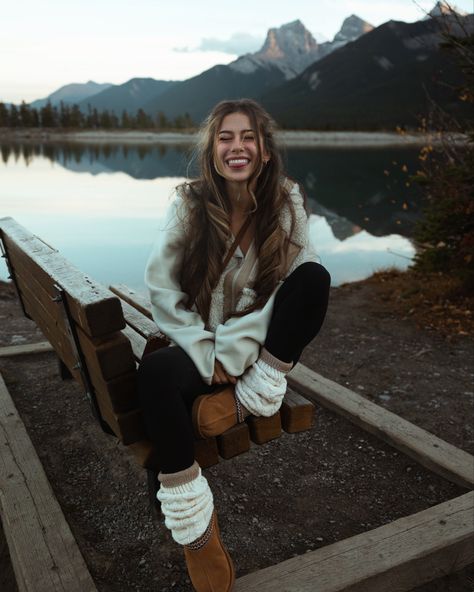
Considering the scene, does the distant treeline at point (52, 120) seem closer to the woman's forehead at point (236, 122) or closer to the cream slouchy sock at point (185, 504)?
the woman's forehead at point (236, 122)

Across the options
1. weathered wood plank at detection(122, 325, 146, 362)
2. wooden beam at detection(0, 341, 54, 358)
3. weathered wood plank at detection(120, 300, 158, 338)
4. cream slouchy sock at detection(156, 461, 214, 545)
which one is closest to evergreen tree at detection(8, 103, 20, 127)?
wooden beam at detection(0, 341, 54, 358)

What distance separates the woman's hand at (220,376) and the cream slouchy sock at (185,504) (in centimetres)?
34

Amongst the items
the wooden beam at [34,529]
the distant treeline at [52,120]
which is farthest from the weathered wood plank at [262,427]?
the distant treeline at [52,120]

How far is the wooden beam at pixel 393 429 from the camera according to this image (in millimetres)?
2898

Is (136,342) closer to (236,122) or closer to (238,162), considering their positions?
(238,162)

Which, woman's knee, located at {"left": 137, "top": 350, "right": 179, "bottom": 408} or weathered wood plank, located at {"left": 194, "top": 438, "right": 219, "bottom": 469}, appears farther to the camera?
weathered wood plank, located at {"left": 194, "top": 438, "right": 219, "bottom": 469}

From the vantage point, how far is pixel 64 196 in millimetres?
19766

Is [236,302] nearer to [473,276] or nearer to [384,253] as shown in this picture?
[473,276]

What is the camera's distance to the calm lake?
36.1 feet

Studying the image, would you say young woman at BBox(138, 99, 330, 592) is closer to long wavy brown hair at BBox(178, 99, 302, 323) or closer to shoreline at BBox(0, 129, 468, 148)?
long wavy brown hair at BBox(178, 99, 302, 323)

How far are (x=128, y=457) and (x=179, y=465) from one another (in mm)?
1372

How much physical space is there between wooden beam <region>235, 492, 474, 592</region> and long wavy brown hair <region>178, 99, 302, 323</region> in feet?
3.43

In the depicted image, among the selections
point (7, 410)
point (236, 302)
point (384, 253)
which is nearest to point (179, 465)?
point (236, 302)

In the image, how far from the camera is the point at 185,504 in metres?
1.89
